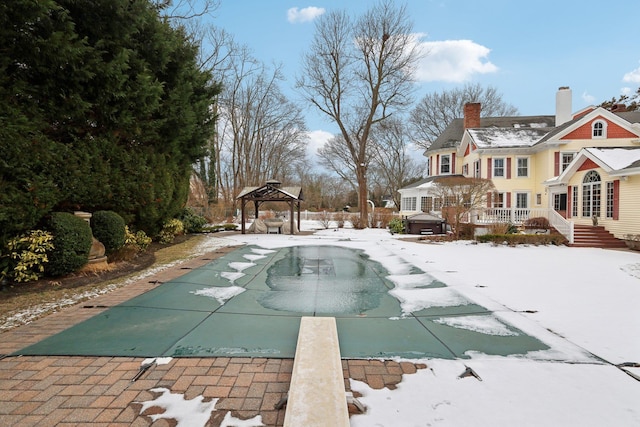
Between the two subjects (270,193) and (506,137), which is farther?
(506,137)

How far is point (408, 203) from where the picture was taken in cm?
2462

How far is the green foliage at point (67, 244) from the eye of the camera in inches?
231

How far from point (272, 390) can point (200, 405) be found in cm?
53

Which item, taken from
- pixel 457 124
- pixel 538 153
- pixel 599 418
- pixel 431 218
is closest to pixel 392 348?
pixel 599 418

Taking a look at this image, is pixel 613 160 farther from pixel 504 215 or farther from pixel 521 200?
pixel 521 200

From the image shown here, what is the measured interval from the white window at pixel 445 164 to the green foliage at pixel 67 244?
2440 centimetres

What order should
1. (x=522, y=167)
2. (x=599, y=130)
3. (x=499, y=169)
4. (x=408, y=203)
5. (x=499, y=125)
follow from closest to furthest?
1. (x=599, y=130)
2. (x=522, y=167)
3. (x=499, y=169)
4. (x=408, y=203)
5. (x=499, y=125)

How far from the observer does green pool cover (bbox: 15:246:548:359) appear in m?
3.29

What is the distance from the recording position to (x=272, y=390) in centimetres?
254

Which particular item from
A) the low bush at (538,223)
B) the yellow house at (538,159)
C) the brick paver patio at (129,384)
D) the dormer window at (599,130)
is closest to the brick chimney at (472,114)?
the yellow house at (538,159)

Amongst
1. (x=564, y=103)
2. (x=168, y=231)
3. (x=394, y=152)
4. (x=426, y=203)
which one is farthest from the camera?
(x=394, y=152)

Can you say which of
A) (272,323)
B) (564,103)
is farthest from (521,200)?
(272,323)

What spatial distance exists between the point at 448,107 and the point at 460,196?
892 inches

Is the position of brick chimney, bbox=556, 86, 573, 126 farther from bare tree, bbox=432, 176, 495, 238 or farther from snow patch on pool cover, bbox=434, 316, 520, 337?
snow patch on pool cover, bbox=434, 316, 520, 337
